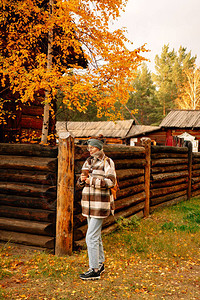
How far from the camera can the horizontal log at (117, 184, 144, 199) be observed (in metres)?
6.66

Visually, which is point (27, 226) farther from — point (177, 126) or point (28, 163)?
point (177, 126)

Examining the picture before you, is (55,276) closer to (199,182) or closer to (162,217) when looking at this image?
(162,217)

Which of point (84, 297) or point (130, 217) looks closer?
point (84, 297)

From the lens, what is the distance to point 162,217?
7.97m

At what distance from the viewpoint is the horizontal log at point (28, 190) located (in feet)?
16.6

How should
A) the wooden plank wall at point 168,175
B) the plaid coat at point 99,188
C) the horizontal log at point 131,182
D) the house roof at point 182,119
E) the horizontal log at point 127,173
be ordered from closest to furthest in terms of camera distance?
1. the plaid coat at point 99,188
2. the horizontal log at point 127,173
3. the horizontal log at point 131,182
4. the wooden plank wall at point 168,175
5. the house roof at point 182,119

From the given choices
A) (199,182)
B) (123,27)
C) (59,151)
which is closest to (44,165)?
(59,151)

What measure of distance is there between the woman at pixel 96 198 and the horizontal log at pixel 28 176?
102cm

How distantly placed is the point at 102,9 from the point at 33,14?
7.07ft

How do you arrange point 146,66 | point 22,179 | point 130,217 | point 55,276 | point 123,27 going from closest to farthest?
point 55,276
point 22,179
point 130,217
point 123,27
point 146,66

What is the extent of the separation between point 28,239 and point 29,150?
1563mm

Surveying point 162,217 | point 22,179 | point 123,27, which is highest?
point 123,27

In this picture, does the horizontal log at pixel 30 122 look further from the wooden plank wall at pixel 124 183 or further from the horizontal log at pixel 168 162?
the wooden plank wall at pixel 124 183

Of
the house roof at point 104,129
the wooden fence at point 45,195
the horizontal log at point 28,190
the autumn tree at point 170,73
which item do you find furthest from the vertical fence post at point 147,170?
the autumn tree at point 170,73
